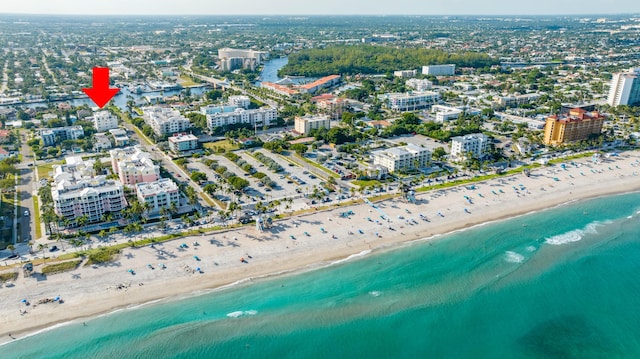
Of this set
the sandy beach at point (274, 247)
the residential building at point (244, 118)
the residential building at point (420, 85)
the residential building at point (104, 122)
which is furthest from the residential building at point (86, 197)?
the residential building at point (420, 85)

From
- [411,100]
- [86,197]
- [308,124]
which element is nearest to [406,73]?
[411,100]

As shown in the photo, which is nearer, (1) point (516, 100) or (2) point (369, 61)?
(1) point (516, 100)

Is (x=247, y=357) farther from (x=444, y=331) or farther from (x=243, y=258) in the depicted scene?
(x=444, y=331)

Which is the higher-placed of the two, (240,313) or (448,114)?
(448,114)

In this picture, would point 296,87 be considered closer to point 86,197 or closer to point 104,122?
point 104,122

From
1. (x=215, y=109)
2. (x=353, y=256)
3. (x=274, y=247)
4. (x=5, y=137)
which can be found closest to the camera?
(x=353, y=256)

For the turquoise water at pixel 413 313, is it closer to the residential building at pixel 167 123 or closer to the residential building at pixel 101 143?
the residential building at pixel 101 143

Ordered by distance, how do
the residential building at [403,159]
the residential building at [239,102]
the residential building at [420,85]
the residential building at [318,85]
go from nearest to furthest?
the residential building at [403,159] < the residential building at [239,102] < the residential building at [420,85] < the residential building at [318,85]
